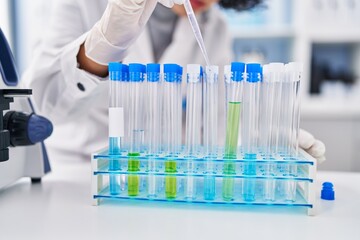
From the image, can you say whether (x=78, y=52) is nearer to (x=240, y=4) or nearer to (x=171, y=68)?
(x=171, y=68)

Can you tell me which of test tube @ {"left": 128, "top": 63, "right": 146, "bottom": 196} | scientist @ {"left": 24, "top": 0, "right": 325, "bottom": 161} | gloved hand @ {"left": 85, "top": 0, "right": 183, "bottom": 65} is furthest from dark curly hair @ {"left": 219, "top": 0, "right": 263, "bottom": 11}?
test tube @ {"left": 128, "top": 63, "right": 146, "bottom": 196}

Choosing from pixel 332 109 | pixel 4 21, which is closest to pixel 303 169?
pixel 332 109

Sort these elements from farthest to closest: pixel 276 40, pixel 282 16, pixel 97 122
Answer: pixel 276 40
pixel 282 16
pixel 97 122

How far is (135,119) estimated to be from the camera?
2.13 ft

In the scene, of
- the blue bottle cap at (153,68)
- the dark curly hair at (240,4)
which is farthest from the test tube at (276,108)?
the dark curly hair at (240,4)

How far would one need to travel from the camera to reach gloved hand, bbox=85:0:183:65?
25.8 inches

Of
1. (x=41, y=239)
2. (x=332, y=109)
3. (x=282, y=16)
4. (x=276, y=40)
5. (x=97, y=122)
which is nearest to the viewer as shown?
(x=41, y=239)

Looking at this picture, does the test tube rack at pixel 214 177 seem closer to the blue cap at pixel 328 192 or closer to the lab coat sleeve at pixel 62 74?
the blue cap at pixel 328 192

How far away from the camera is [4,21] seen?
2346mm

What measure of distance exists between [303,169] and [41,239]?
443mm

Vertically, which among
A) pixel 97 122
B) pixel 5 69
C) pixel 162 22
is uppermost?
pixel 162 22

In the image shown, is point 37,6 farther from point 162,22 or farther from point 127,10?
point 127,10

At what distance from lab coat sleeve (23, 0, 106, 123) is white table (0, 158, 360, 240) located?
0.26 meters

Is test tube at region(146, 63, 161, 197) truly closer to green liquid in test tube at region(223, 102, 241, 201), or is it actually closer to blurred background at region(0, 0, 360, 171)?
green liquid in test tube at region(223, 102, 241, 201)
